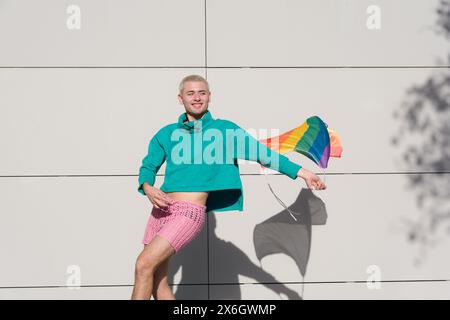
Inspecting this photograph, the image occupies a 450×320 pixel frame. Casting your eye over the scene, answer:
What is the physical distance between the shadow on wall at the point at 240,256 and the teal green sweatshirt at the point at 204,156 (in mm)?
1424

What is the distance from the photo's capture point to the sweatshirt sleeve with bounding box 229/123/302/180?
509 centimetres

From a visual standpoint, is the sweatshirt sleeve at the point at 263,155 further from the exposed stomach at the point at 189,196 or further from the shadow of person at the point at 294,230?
the shadow of person at the point at 294,230

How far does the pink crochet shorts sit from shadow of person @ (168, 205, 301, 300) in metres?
1.49

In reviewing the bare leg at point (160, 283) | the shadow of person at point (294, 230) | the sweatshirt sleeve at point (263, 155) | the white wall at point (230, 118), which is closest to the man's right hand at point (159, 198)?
the bare leg at point (160, 283)

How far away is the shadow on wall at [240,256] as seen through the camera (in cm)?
657

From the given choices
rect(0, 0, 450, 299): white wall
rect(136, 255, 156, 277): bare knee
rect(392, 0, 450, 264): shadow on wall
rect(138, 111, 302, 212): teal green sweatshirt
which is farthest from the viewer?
rect(392, 0, 450, 264): shadow on wall

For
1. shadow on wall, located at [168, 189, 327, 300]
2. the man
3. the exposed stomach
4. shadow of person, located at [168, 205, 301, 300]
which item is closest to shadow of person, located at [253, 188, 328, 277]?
shadow on wall, located at [168, 189, 327, 300]

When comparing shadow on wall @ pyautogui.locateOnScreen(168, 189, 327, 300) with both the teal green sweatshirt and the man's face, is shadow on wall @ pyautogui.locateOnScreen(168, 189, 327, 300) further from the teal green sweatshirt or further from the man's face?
the man's face

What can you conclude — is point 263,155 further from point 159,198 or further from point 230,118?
Result: point 230,118

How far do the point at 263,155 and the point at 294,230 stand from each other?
5.50 ft

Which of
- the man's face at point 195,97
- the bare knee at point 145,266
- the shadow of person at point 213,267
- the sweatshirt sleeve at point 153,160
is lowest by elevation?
→ the shadow of person at point 213,267

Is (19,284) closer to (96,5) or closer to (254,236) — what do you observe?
(254,236)

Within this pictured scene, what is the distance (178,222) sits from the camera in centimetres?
494

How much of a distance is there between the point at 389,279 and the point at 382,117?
1.44m
